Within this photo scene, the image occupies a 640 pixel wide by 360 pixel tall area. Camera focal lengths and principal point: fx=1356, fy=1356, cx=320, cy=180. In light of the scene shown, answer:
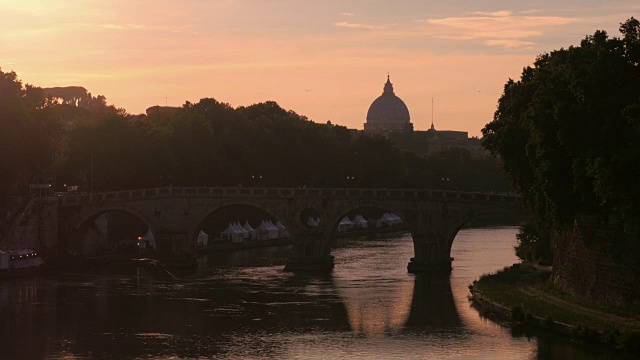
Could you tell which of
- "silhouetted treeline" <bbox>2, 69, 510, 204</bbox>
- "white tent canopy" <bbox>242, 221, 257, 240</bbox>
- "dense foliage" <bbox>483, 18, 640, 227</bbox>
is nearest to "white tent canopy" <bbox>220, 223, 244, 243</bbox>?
"white tent canopy" <bbox>242, 221, 257, 240</bbox>

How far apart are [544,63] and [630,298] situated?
3376cm

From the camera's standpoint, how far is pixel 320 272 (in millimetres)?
116875

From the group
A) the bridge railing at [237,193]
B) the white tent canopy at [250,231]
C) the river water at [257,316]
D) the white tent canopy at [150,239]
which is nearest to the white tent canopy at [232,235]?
the white tent canopy at [250,231]

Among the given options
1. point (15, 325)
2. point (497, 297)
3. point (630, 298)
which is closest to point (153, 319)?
point (15, 325)

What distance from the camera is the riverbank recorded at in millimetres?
69562

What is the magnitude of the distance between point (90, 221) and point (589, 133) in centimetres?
6323

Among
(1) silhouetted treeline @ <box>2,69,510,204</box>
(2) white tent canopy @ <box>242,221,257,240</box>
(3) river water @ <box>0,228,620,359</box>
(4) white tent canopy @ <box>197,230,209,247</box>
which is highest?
(1) silhouetted treeline @ <box>2,69,510,204</box>

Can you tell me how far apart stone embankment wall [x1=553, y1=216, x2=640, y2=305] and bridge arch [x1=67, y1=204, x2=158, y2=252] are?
159 feet

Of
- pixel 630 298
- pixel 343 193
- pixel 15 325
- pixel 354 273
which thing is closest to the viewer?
pixel 630 298

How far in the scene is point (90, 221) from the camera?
128m

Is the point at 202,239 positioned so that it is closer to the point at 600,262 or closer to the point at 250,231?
the point at 250,231

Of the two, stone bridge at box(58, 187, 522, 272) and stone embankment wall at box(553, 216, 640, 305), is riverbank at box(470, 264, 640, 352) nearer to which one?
stone embankment wall at box(553, 216, 640, 305)

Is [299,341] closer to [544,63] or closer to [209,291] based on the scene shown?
[209,291]

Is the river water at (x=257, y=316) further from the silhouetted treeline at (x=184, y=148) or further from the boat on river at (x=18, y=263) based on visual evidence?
the silhouetted treeline at (x=184, y=148)
